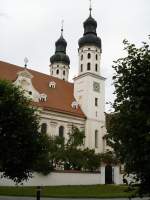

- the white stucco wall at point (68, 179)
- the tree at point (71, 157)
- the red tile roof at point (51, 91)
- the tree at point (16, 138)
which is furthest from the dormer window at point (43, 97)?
the tree at point (16, 138)

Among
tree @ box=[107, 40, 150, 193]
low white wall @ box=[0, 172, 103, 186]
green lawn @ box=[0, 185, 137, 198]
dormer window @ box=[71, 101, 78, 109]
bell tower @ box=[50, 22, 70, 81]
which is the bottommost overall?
green lawn @ box=[0, 185, 137, 198]

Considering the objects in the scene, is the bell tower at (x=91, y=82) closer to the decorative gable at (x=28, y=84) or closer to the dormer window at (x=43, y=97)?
the dormer window at (x=43, y=97)

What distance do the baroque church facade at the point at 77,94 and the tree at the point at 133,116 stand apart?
42448 mm

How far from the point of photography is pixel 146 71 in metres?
9.09

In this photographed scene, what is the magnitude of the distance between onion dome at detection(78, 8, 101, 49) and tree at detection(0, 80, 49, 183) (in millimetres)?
39490

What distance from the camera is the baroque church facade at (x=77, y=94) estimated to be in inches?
2089

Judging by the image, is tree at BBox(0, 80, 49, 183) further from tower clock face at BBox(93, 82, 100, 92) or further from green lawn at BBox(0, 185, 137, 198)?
tower clock face at BBox(93, 82, 100, 92)

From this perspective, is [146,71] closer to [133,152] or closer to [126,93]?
[126,93]

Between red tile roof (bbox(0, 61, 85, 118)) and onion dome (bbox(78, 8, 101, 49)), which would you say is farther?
onion dome (bbox(78, 8, 101, 49))

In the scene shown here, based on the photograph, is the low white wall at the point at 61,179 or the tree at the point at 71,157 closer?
the low white wall at the point at 61,179

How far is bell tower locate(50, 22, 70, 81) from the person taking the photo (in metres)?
72.0

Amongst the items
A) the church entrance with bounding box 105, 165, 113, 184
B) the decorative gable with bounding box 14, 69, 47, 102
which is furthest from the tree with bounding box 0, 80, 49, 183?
the decorative gable with bounding box 14, 69, 47, 102

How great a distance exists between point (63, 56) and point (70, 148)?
3211 centimetres

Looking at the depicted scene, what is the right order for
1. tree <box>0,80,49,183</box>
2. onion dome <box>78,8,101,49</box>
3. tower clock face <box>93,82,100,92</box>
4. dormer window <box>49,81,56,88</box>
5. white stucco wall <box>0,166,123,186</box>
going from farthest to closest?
tower clock face <box>93,82,100,92</box> → onion dome <box>78,8,101,49</box> → dormer window <box>49,81,56,88</box> → white stucco wall <box>0,166,123,186</box> → tree <box>0,80,49,183</box>
